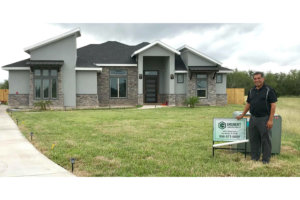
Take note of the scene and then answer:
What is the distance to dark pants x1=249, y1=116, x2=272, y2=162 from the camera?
19.8 feet

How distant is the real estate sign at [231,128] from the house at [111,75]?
1705 cm

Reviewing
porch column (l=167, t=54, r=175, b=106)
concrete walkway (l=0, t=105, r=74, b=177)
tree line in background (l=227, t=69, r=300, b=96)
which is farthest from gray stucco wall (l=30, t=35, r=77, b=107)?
tree line in background (l=227, t=69, r=300, b=96)

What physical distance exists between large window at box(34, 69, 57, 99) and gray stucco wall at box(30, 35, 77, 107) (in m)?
0.77

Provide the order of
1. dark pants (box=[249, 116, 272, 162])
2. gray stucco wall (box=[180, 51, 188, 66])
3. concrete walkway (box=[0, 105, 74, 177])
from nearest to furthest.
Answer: concrete walkway (box=[0, 105, 74, 177]), dark pants (box=[249, 116, 272, 162]), gray stucco wall (box=[180, 51, 188, 66])

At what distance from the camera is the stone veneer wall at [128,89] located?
2464 cm

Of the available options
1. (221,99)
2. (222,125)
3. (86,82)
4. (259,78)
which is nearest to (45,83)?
(86,82)

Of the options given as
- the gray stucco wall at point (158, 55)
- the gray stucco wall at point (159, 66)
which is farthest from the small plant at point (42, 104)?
the gray stucco wall at point (159, 66)

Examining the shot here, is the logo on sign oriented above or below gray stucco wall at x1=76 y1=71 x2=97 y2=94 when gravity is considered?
below

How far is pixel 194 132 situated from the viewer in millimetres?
10312

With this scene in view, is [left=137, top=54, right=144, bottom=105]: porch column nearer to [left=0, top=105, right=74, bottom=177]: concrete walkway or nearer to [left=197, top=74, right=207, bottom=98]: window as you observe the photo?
[left=197, top=74, right=207, bottom=98]: window

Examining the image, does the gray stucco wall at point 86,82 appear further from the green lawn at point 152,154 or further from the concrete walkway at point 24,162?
the concrete walkway at point 24,162

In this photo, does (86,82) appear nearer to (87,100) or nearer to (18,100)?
(87,100)

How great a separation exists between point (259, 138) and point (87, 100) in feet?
60.2

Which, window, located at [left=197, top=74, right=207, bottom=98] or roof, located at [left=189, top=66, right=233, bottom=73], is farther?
window, located at [left=197, top=74, right=207, bottom=98]
